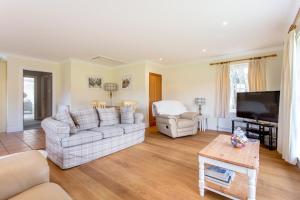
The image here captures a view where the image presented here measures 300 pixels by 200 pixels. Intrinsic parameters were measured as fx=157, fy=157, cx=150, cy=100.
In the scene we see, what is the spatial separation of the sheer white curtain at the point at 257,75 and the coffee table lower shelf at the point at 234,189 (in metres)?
3.10

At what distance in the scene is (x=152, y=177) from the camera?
7.18ft

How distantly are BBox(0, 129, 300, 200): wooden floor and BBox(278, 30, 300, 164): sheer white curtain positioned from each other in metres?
0.26

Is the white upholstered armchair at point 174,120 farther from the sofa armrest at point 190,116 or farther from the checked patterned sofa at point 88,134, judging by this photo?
the checked patterned sofa at point 88,134

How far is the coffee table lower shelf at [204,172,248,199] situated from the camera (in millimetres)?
1663

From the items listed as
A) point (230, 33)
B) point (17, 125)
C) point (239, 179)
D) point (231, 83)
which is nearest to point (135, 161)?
point (239, 179)

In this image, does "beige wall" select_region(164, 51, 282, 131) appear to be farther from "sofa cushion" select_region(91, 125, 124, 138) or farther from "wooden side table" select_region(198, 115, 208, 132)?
"sofa cushion" select_region(91, 125, 124, 138)

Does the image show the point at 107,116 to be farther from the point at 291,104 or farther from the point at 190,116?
the point at 291,104

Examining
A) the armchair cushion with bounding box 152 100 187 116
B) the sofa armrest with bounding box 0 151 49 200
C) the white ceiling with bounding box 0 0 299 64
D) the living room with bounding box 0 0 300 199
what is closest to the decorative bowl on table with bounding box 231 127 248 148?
the living room with bounding box 0 0 300 199

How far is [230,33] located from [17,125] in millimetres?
6396

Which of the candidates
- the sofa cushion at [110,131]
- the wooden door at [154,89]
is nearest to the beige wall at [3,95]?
the sofa cushion at [110,131]

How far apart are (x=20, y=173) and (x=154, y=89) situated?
5.17 m

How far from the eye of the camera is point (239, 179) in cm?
199

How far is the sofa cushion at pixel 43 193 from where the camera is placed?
3.06 feet

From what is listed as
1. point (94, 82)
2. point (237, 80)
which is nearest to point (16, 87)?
point (94, 82)
